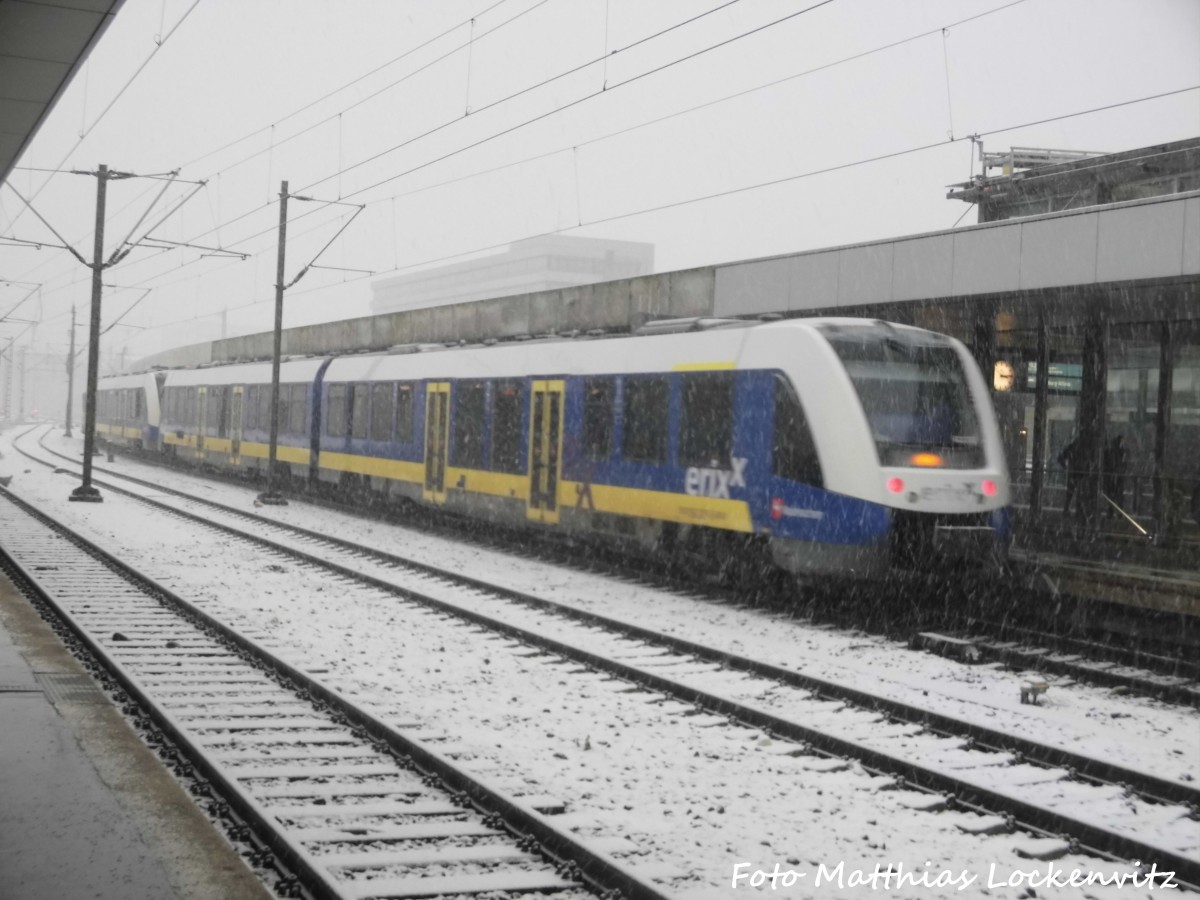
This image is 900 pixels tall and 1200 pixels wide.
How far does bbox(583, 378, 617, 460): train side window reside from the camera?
48.8 ft

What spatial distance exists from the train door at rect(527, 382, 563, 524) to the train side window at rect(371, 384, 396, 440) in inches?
203

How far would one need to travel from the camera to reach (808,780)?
632 centimetres

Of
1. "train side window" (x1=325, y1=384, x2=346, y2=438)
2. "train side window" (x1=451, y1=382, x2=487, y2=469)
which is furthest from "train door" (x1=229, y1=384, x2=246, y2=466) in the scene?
"train side window" (x1=451, y1=382, x2=487, y2=469)

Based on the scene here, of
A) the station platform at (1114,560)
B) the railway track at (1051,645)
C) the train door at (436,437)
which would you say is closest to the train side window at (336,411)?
the train door at (436,437)

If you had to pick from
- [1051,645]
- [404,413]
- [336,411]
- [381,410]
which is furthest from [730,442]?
[336,411]

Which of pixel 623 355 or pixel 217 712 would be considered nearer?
pixel 217 712

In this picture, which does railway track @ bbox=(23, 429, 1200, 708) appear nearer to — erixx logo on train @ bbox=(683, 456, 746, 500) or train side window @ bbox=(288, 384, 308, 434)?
erixx logo on train @ bbox=(683, 456, 746, 500)

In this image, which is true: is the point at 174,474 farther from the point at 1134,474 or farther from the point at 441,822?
the point at 441,822

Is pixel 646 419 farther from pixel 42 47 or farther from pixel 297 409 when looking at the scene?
pixel 297 409

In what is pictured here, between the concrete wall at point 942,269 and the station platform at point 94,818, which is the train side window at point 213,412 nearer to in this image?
the concrete wall at point 942,269

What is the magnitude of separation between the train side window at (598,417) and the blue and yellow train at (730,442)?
0.09ft

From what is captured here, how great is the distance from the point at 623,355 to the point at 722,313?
3.22m

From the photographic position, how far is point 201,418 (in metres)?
33.0

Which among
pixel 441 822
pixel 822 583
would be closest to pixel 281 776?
pixel 441 822
